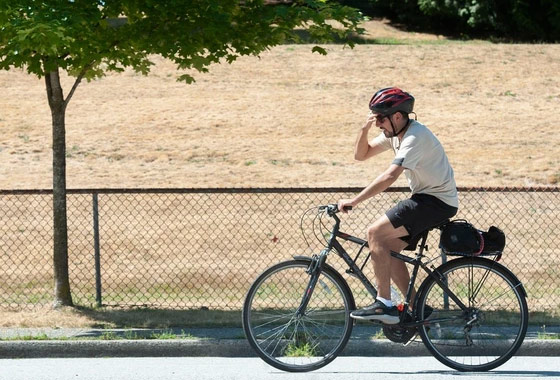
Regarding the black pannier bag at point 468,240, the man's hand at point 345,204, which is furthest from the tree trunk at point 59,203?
the black pannier bag at point 468,240

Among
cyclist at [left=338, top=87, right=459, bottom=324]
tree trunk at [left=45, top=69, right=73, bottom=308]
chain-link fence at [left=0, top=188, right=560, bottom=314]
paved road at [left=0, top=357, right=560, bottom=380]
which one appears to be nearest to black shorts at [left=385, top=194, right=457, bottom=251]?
cyclist at [left=338, top=87, right=459, bottom=324]

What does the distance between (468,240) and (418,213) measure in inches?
14.4

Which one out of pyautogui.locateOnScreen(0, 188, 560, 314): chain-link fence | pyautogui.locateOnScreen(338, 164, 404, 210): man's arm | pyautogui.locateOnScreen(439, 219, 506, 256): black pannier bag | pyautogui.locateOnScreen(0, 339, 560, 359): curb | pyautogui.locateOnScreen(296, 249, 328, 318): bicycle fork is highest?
pyautogui.locateOnScreen(338, 164, 404, 210): man's arm

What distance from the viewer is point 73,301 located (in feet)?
31.4

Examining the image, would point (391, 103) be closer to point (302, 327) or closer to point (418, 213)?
point (418, 213)

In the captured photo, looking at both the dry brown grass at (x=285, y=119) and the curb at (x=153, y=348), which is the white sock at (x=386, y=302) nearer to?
the curb at (x=153, y=348)

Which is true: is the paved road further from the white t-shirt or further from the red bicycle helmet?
the red bicycle helmet

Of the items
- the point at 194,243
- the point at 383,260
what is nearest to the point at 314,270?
the point at 383,260

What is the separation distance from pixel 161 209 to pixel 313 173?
11.7 ft

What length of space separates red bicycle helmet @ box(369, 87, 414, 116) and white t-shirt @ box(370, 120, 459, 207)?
0.12 metres

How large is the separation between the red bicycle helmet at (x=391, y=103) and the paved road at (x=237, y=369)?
5.57ft

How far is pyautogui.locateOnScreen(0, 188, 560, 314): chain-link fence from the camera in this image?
404 inches

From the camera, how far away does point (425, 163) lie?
249 inches

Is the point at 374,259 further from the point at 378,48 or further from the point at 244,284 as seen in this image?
the point at 378,48
